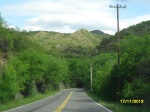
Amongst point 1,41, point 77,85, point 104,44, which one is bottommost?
point 77,85

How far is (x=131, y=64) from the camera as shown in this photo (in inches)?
1457

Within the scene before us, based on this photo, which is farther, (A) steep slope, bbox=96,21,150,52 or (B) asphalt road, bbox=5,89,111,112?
(A) steep slope, bbox=96,21,150,52

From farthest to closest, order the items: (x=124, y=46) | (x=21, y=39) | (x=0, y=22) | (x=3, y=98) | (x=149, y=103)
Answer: (x=21, y=39) < (x=0, y=22) < (x=124, y=46) < (x=3, y=98) < (x=149, y=103)

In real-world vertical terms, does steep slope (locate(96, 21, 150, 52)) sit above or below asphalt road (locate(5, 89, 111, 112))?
above

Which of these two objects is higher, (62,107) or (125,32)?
(125,32)

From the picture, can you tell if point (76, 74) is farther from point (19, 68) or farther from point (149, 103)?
point (149, 103)

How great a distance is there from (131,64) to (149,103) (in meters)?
11.2

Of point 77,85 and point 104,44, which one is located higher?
point 104,44

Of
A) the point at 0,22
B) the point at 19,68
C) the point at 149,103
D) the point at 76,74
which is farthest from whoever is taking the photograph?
the point at 76,74

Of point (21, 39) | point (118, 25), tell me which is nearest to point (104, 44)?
point (21, 39)

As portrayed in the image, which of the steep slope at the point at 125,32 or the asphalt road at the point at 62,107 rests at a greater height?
the steep slope at the point at 125,32

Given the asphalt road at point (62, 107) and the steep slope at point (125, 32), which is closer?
the asphalt road at point (62, 107)

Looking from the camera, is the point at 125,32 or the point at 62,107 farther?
the point at 125,32

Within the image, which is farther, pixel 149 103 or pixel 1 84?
pixel 1 84
